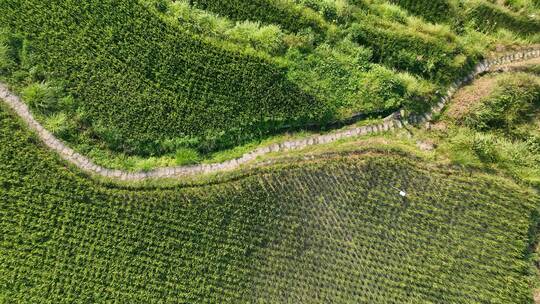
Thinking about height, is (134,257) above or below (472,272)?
below

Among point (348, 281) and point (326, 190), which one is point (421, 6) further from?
point (348, 281)

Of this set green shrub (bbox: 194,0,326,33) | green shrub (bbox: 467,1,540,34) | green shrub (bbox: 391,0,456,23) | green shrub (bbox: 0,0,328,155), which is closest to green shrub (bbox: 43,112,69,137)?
green shrub (bbox: 0,0,328,155)

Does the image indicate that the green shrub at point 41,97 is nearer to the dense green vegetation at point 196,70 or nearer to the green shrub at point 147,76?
the dense green vegetation at point 196,70

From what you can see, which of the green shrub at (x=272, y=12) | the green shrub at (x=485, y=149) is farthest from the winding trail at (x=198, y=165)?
the green shrub at (x=272, y=12)

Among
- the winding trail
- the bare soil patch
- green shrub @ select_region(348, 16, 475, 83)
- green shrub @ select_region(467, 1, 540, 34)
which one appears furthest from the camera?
green shrub @ select_region(467, 1, 540, 34)

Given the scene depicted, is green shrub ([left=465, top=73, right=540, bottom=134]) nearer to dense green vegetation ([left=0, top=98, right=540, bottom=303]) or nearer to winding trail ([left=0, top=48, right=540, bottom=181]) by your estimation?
winding trail ([left=0, top=48, right=540, bottom=181])

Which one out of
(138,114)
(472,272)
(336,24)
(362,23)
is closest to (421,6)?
(362,23)

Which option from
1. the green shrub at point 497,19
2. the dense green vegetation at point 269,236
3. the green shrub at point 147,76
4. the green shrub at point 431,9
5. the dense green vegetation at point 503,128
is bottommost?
the dense green vegetation at point 269,236
